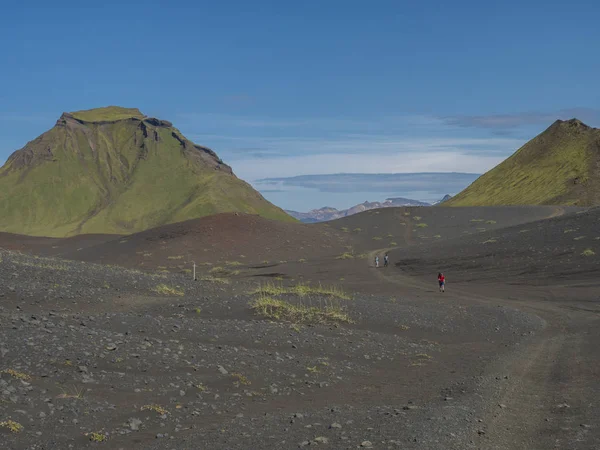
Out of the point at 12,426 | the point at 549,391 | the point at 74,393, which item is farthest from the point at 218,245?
the point at 12,426

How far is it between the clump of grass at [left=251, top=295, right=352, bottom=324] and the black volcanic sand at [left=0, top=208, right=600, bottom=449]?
648 mm

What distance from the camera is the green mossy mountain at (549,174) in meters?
126

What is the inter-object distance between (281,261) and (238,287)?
30160 mm

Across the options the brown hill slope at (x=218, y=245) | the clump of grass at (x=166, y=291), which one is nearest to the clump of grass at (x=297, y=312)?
the clump of grass at (x=166, y=291)

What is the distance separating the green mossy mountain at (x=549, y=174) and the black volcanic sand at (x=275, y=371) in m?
101

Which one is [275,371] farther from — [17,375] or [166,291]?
[166,291]

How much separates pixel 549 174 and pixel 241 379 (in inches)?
5646

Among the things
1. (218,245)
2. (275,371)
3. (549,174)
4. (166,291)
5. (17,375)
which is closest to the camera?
(17,375)

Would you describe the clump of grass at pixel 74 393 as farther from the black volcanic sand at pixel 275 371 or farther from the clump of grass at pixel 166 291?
the clump of grass at pixel 166 291

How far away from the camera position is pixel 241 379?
13.7 m

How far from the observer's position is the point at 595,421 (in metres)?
11.1

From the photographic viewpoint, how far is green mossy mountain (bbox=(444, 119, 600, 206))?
414 feet

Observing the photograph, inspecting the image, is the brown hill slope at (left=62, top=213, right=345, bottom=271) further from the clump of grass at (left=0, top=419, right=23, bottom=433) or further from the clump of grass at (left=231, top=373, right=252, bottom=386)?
the clump of grass at (left=0, top=419, right=23, bottom=433)

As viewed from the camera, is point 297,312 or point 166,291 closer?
point 297,312
